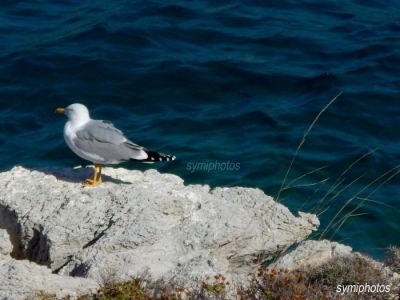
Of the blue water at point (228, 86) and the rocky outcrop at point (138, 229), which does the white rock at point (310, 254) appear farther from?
the blue water at point (228, 86)

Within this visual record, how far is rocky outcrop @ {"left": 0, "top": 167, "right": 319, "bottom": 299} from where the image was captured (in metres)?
6.50

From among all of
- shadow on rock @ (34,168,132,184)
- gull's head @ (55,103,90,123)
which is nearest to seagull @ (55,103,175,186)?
gull's head @ (55,103,90,123)

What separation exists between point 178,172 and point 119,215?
16.7 feet

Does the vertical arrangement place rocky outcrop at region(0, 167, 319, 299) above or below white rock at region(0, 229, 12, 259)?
above

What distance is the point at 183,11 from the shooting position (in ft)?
55.5

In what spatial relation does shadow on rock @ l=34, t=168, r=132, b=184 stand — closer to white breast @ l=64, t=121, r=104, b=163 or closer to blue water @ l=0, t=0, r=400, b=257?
white breast @ l=64, t=121, r=104, b=163

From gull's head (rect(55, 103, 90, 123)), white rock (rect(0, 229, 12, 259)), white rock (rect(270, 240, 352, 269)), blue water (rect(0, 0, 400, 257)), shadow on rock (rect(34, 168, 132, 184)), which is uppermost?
gull's head (rect(55, 103, 90, 123))

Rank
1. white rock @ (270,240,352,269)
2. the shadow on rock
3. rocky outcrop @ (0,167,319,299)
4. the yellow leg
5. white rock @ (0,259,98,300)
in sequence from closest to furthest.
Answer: white rock @ (0,259,98,300) < rocky outcrop @ (0,167,319,299) < white rock @ (270,240,352,269) < the yellow leg < the shadow on rock

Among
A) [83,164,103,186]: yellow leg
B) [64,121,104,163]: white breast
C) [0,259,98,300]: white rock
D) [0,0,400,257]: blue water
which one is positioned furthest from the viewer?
[0,0,400,257]: blue water

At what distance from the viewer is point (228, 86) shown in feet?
46.5

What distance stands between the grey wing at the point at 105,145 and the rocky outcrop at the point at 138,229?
→ 28 centimetres

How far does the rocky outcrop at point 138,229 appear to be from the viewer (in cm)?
650

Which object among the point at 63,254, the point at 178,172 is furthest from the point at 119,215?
the point at 178,172

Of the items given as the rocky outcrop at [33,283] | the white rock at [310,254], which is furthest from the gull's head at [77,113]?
the white rock at [310,254]
